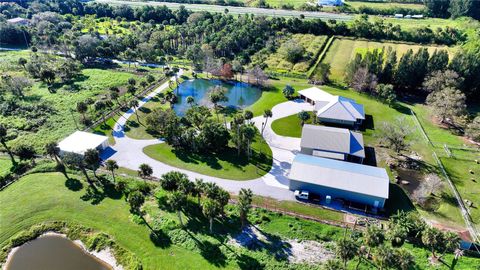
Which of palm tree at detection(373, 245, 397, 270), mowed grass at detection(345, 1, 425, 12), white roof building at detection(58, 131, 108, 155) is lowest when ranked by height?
white roof building at detection(58, 131, 108, 155)

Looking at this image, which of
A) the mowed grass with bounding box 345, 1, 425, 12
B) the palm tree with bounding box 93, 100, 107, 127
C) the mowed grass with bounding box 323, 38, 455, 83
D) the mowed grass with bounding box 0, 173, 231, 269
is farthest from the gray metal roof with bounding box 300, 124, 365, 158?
the mowed grass with bounding box 345, 1, 425, 12

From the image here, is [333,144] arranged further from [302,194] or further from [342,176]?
[302,194]

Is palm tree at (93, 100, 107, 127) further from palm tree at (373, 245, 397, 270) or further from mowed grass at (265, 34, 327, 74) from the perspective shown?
palm tree at (373, 245, 397, 270)

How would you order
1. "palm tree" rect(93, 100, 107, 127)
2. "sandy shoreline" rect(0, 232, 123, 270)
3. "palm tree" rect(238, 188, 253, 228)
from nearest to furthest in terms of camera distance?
"sandy shoreline" rect(0, 232, 123, 270) < "palm tree" rect(238, 188, 253, 228) < "palm tree" rect(93, 100, 107, 127)

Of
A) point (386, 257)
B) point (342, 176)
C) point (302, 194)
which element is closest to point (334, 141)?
point (342, 176)

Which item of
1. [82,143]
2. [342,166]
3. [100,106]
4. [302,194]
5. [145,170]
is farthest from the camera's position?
[100,106]

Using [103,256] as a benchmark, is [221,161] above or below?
above

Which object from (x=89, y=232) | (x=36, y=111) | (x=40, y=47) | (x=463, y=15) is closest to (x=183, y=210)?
(x=89, y=232)

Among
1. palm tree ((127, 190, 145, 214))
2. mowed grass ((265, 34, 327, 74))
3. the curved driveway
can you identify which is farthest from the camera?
mowed grass ((265, 34, 327, 74))
